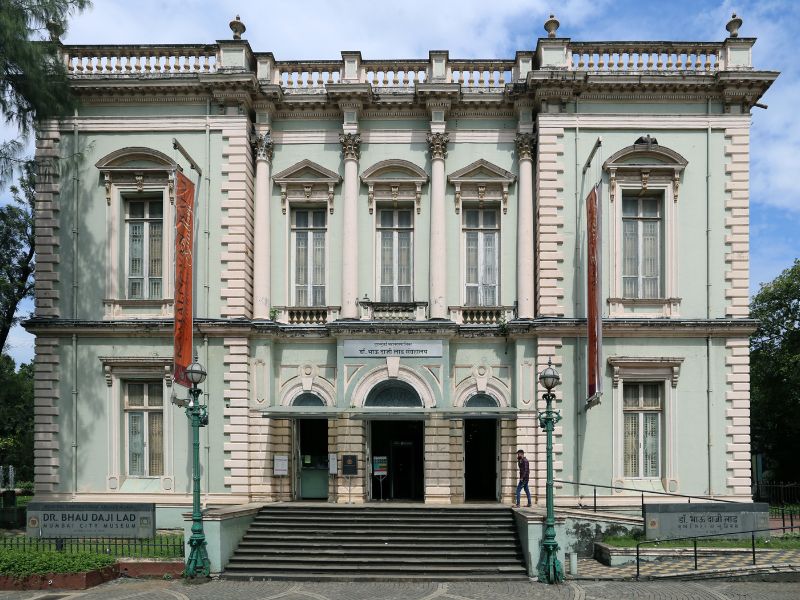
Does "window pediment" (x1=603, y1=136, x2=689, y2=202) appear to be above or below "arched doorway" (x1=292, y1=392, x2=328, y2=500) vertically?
above

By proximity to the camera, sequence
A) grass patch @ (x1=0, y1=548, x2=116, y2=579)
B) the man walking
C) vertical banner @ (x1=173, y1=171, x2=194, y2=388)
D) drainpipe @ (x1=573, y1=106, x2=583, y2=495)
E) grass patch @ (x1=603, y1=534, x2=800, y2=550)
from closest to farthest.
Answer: grass patch @ (x1=0, y1=548, x2=116, y2=579)
grass patch @ (x1=603, y1=534, x2=800, y2=550)
the man walking
vertical banner @ (x1=173, y1=171, x2=194, y2=388)
drainpipe @ (x1=573, y1=106, x2=583, y2=495)

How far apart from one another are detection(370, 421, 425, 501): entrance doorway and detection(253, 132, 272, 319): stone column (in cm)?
472

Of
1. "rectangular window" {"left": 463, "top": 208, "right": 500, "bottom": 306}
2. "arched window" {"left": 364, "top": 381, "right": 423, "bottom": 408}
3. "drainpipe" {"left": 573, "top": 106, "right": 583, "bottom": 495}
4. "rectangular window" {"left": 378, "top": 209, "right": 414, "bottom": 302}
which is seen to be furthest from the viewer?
Answer: "rectangular window" {"left": 378, "top": 209, "right": 414, "bottom": 302}

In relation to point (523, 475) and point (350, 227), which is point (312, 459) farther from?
point (350, 227)

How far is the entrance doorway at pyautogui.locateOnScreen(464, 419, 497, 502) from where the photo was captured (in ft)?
73.0

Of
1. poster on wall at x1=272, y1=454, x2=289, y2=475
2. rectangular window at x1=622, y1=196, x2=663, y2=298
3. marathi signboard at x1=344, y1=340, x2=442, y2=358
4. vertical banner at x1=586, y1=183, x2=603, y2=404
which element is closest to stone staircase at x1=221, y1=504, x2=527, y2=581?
poster on wall at x1=272, y1=454, x2=289, y2=475

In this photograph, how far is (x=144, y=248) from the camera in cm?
2209

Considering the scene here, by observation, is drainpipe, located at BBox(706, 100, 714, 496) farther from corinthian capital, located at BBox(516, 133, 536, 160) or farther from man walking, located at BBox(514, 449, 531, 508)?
man walking, located at BBox(514, 449, 531, 508)

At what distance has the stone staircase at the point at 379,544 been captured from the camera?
16703 mm

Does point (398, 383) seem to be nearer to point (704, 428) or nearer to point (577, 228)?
point (577, 228)

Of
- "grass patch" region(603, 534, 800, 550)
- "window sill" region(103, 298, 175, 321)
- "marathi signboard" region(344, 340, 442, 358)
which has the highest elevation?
"window sill" region(103, 298, 175, 321)

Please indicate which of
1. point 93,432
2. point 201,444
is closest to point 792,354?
point 201,444

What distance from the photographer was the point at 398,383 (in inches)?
853

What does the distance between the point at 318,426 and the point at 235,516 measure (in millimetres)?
4960
